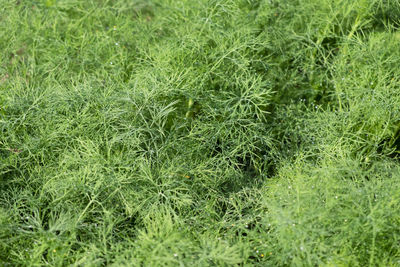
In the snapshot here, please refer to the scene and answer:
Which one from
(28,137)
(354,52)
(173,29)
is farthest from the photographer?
(173,29)

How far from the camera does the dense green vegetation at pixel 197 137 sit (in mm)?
2445

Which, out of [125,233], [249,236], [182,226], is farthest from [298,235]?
[125,233]

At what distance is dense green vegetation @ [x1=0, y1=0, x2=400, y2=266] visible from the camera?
8.02 ft

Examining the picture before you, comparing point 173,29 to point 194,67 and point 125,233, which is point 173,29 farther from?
point 125,233

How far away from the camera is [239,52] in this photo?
3363 millimetres

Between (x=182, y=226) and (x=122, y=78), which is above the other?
(x=122, y=78)

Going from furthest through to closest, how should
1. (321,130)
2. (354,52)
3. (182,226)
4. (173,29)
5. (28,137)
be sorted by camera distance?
(173,29)
(354,52)
(321,130)
(28,137)
(182,226)

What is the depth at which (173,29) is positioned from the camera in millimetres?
3715

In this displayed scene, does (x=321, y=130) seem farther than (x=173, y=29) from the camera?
No

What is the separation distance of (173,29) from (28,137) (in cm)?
143

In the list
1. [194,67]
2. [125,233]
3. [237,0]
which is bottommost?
[125,233]

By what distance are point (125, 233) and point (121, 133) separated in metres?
0.64

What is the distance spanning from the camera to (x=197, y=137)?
10.4 feet

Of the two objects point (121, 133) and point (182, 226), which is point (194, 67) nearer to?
point (121, 133)
